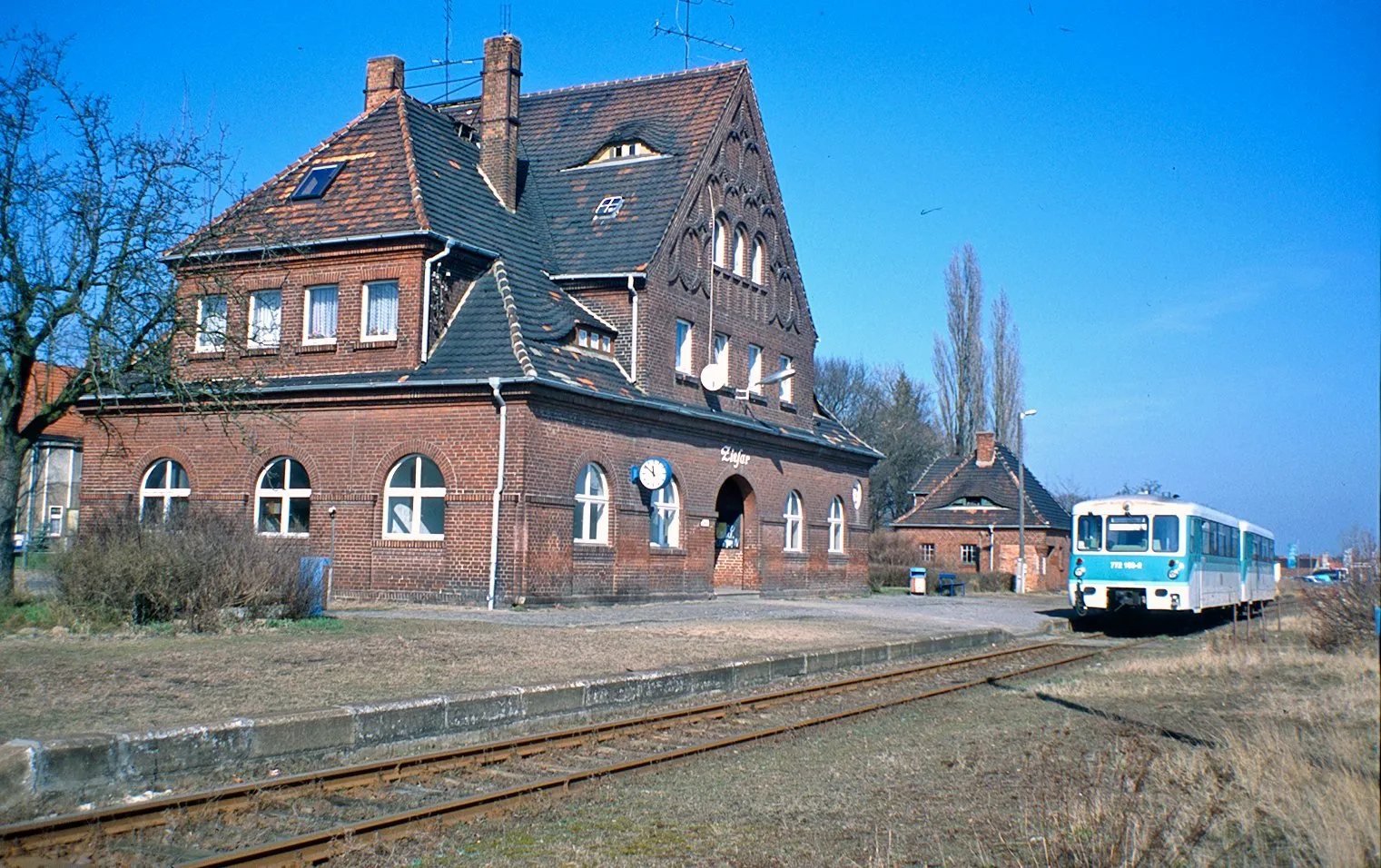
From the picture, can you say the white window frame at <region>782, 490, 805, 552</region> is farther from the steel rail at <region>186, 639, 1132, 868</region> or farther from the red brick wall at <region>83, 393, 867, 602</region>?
the steel rail at <region>186, 639, 1132, 868</region>

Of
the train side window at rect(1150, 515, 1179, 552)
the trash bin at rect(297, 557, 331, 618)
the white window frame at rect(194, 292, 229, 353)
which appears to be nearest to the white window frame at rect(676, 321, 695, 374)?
the white window frame at rect(194, 292, 229, 353)

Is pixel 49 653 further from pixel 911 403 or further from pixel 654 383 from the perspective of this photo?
pixel 911 403

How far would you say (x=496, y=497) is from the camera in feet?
77.5

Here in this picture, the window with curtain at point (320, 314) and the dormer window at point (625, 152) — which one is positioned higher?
the dormer window at point (625, 152)

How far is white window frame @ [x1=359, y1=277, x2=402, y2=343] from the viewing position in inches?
1003

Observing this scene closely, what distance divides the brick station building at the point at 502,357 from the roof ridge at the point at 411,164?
0.24 ft

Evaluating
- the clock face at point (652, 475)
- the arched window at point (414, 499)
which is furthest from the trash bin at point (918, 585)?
the arched window at point (414, 499)

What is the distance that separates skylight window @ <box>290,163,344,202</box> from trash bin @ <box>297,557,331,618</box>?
37.4 ft

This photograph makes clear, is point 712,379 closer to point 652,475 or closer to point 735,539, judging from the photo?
point 652,475

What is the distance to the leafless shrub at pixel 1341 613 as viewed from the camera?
1812 cm

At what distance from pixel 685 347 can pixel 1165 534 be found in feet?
38.4

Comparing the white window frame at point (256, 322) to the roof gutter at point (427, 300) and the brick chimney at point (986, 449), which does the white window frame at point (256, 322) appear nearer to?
the roof gutter at point (427, 300)

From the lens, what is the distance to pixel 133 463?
2767cm

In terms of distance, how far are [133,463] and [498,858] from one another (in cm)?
2315
